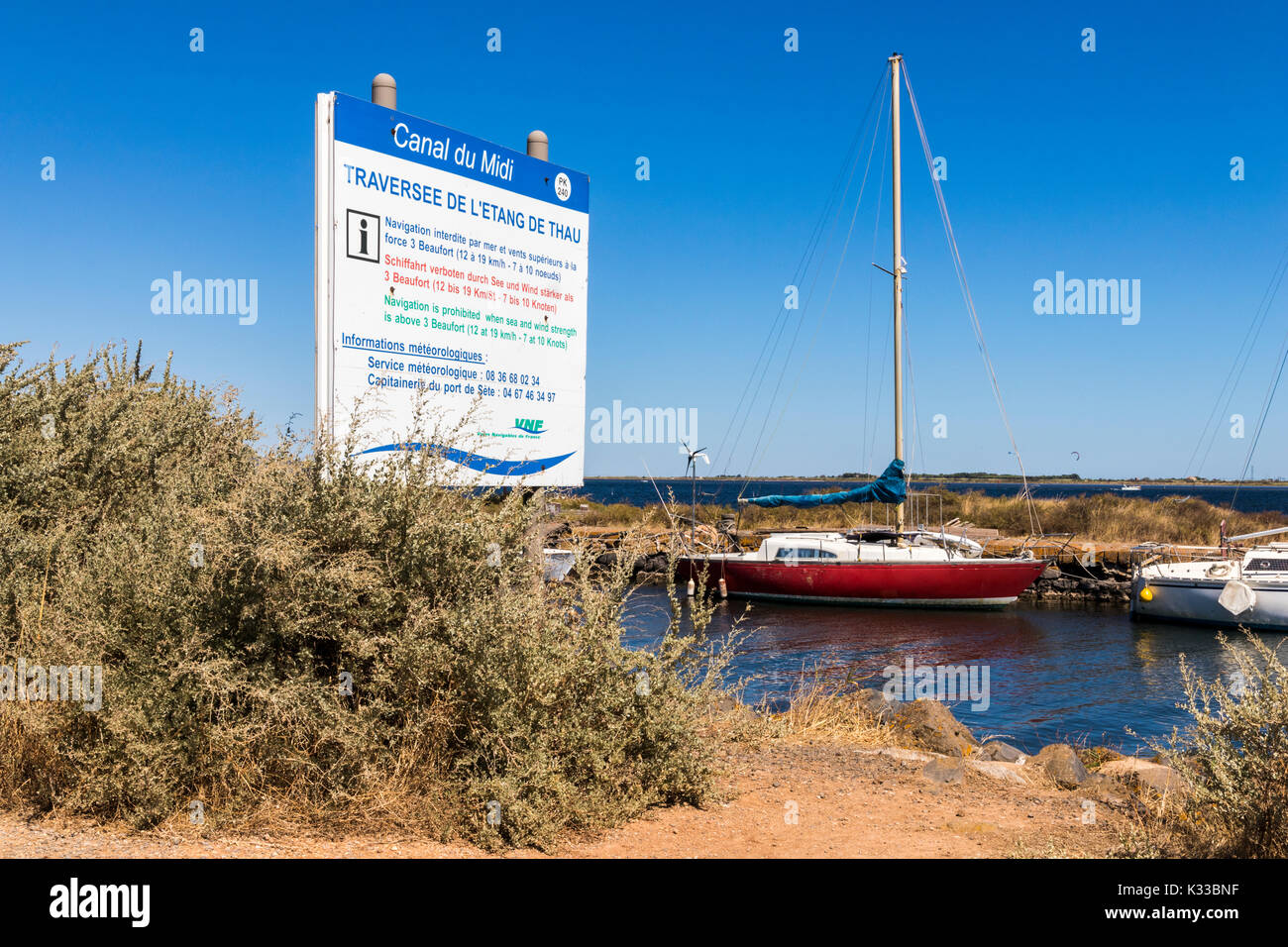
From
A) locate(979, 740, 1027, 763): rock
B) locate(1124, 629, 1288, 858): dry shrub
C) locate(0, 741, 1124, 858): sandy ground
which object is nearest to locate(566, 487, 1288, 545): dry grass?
locate(979, 740, 1027, 763): rock

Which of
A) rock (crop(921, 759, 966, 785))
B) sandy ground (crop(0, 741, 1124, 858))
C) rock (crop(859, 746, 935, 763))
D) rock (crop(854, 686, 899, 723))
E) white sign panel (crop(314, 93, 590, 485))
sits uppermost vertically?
white sign panel (crop(314, 93, 590, 485))

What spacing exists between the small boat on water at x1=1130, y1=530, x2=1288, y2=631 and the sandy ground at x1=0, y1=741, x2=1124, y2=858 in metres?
19.2

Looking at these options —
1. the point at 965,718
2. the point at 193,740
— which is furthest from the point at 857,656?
the point at 193,740

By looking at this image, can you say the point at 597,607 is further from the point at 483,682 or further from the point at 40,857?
the point at 40,857

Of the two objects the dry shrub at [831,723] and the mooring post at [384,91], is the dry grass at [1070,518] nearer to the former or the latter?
the dry shrub at [831,723]

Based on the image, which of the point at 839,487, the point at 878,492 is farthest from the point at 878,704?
the point at 839,487

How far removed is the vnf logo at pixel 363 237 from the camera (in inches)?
267

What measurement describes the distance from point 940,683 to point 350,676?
1469cm

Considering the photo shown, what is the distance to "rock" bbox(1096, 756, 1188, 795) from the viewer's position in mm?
7094

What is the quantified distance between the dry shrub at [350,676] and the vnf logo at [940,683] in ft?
34.2

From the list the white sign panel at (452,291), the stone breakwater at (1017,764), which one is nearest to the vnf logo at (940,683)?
the stone breakwater at (1017,764)

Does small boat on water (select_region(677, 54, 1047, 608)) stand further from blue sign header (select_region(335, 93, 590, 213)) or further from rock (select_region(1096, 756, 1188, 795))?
blue sign header (select_region(335, 93, 590, 213))

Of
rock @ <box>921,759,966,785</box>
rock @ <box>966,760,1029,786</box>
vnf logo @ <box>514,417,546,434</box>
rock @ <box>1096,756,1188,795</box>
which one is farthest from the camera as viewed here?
vnf logo @ <box>514,417,546,434</box>
